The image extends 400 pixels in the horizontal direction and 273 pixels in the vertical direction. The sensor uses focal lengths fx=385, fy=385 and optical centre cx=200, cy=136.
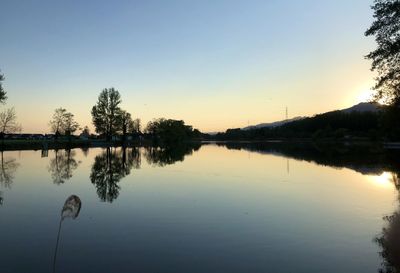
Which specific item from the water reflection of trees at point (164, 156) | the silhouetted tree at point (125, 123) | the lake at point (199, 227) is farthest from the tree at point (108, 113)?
the lake at point (199, 227)

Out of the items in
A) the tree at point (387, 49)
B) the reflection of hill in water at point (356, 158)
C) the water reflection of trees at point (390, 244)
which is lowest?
the water reflection of trees at point (390, 244)

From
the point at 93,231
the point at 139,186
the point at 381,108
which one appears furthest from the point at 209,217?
the point at 381,108

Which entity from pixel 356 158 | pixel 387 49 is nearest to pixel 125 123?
pixel 356 158

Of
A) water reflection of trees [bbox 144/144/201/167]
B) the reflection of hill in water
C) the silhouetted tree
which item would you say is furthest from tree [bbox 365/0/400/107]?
the silhouetted tree

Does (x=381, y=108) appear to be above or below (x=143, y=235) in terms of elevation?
above

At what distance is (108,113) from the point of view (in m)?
115

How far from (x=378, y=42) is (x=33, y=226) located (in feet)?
62.4

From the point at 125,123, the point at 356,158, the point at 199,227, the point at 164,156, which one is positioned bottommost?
the point at 199,227

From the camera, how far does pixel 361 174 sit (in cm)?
3244

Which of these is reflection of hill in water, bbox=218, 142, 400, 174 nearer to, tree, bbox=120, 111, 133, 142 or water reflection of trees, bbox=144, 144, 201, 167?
water reflection of trees, bbox=144, 144, 201, 167

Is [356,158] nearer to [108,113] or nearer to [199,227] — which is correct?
[199,227]

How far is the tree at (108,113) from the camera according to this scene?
4508 inches

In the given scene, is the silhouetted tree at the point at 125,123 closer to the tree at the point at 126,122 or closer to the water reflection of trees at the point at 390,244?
the tree at the point at 126,122

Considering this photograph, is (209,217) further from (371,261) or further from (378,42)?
(378,42)
